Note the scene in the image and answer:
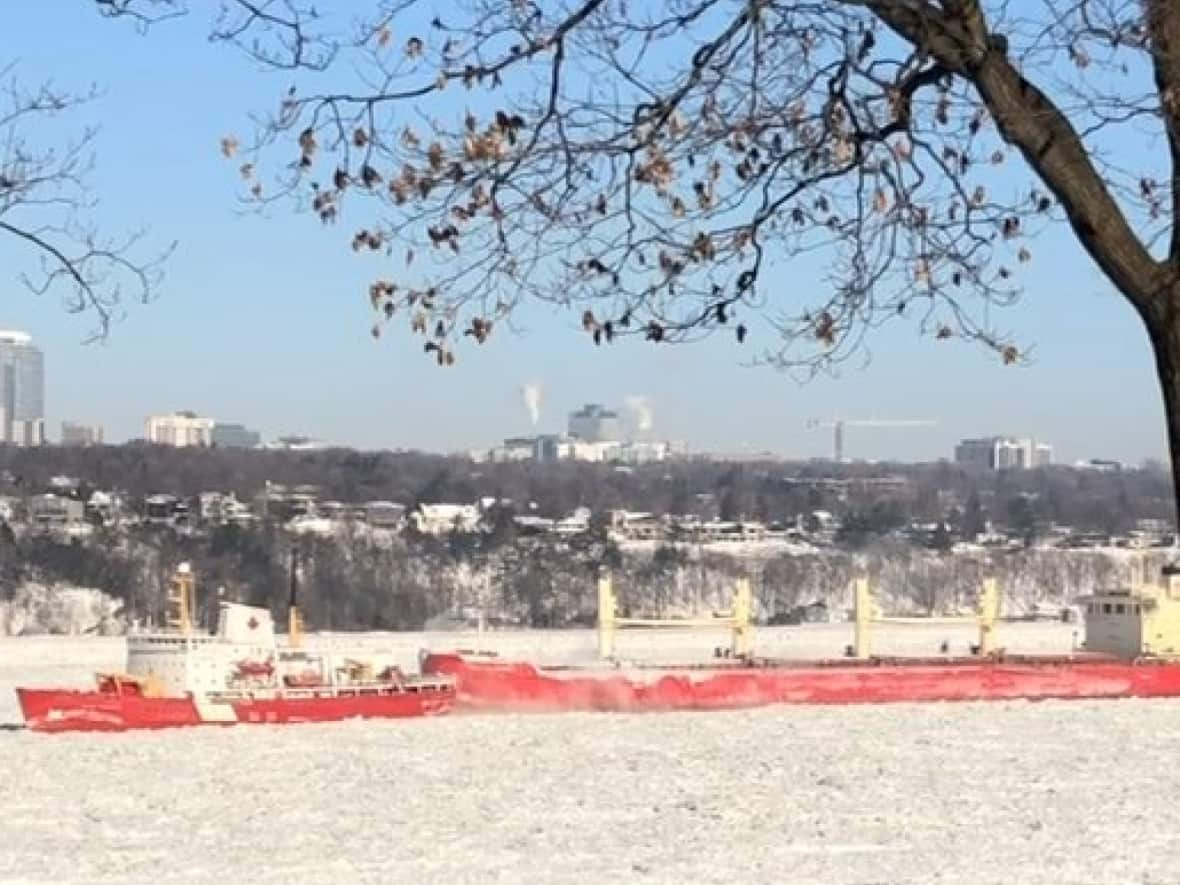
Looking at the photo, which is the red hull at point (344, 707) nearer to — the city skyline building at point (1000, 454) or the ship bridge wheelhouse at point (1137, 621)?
the ship bridge wheelhouse at point (1137, 621)

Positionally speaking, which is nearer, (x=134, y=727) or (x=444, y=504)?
(x=134, y=727)

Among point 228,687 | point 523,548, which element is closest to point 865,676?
point 228,687

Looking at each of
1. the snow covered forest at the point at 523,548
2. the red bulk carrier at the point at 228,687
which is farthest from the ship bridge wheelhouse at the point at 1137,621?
the snow covered forest at the point at 523,548

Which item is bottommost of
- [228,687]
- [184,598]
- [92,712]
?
[92,712]

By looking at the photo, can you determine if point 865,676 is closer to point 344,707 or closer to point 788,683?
point 788,683

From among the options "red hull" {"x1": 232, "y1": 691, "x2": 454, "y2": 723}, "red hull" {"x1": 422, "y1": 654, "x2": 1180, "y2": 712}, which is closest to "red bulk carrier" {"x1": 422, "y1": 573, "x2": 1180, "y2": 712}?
"red hull" {"x1": 422, "y1": 654, "x2": 1180, "y2": 712}

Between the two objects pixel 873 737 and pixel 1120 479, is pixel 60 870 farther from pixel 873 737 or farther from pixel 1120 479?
pixel 1120 479

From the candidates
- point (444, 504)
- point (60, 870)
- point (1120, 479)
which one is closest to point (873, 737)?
point (60, 870)
